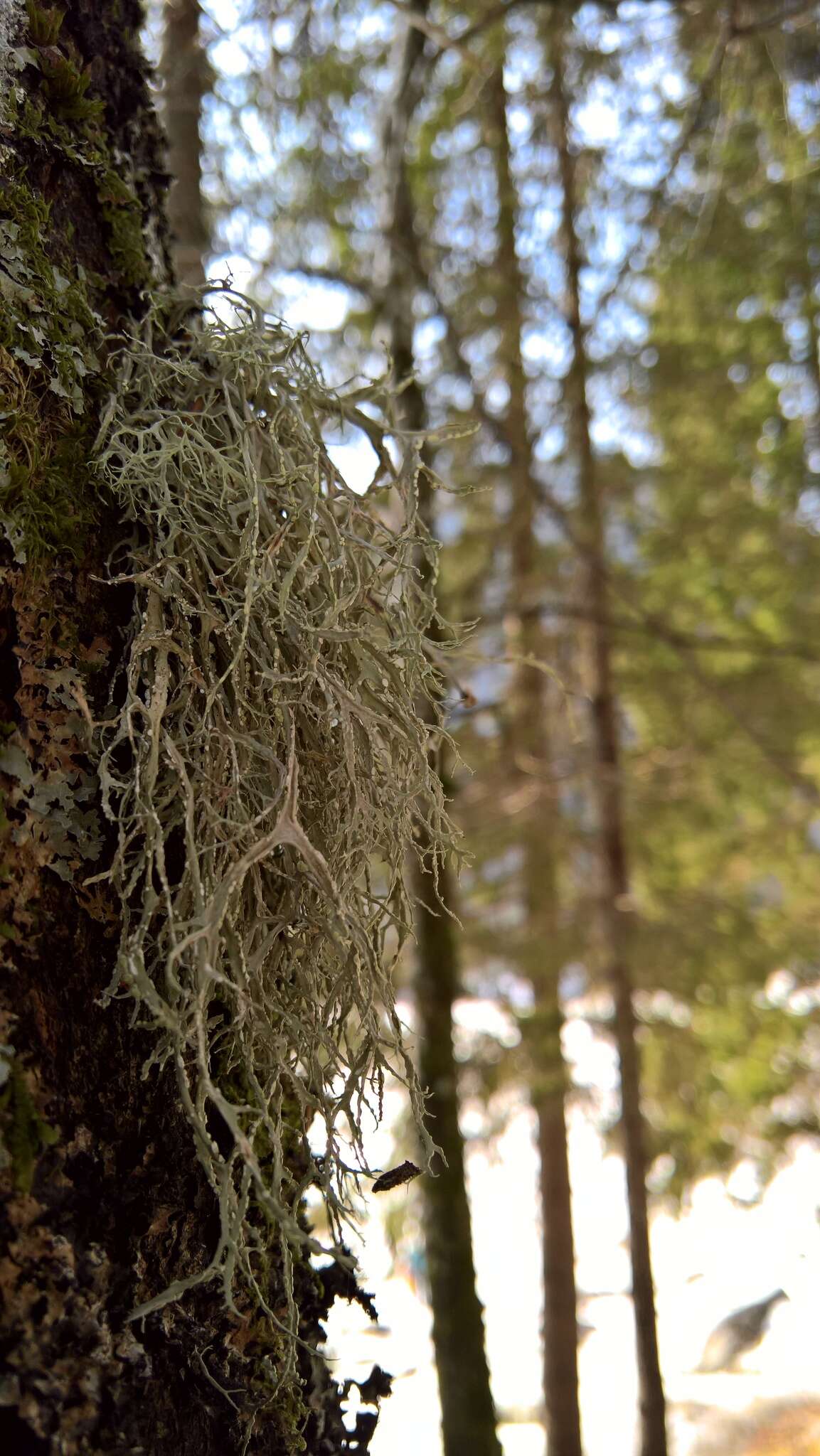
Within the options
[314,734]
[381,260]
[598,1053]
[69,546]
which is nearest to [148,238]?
[69,546]

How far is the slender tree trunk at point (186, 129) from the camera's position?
2.77 meters

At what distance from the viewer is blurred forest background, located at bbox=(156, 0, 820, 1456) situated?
3.22 m

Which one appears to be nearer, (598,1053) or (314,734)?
(314,734)

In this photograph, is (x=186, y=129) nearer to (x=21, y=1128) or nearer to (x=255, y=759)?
(x=255, y=759)

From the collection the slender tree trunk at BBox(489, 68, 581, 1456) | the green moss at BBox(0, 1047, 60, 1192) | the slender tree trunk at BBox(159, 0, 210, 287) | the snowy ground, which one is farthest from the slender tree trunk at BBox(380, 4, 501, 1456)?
the snowy ground

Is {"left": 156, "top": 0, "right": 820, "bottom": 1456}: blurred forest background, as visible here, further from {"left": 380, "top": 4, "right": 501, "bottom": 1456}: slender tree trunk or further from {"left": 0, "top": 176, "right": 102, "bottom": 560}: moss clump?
{"left": 0, "top": 176, "right": 102, "bottom": 560}: moss clump

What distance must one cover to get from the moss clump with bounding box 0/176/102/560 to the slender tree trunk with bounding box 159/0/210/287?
7.06 ft

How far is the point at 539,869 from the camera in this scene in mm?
4750

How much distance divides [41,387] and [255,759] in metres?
0.32

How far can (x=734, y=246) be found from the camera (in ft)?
14.8

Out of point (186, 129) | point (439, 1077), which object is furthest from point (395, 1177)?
point (186, 129)

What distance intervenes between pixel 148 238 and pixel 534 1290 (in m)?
9.23

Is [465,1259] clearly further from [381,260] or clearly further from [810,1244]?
[810,1244]

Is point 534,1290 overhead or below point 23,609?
overhead
